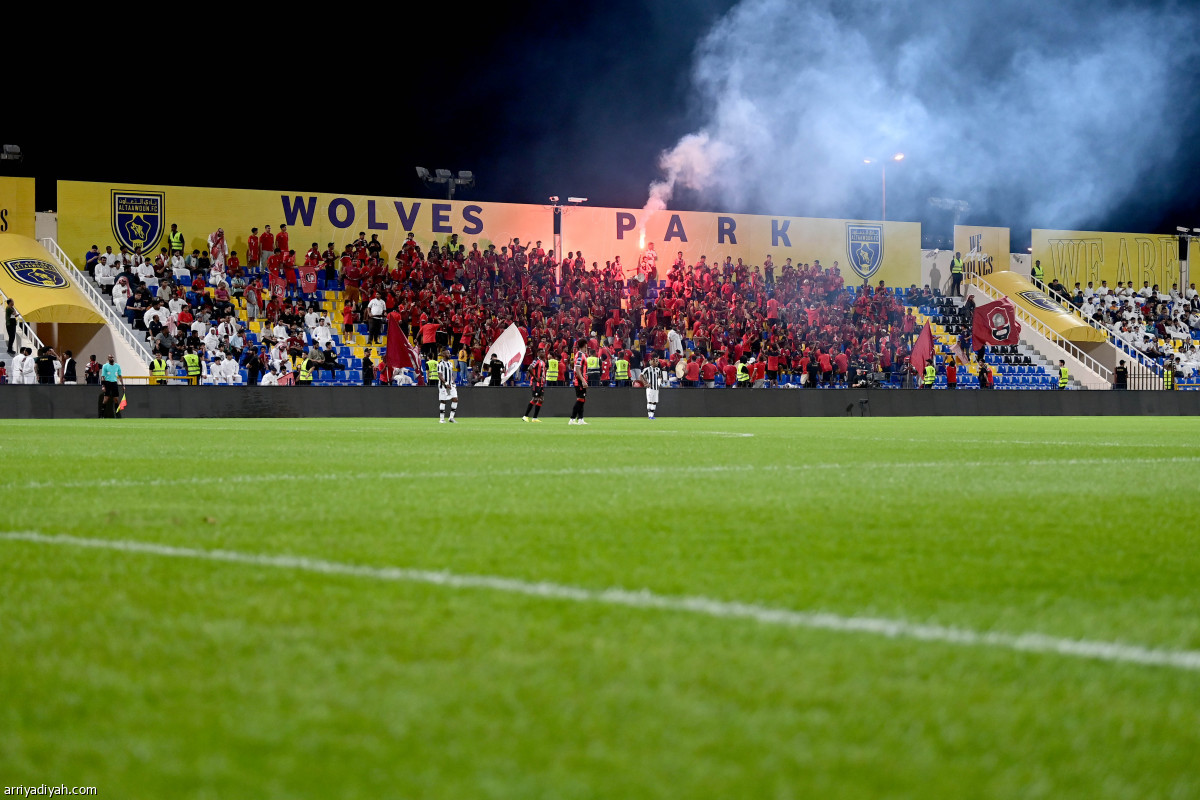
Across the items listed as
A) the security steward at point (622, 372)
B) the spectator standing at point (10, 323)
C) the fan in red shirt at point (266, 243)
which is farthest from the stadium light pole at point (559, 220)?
the spectator standing at point (10, 323)

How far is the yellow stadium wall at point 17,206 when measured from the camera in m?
40.0

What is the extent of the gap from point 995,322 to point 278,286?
24664 millimetres

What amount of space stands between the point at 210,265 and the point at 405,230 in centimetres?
757

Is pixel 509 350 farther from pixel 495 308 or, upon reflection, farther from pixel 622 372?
pixel 495 308

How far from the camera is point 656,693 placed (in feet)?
9.66

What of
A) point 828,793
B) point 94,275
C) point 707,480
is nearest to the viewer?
point 828,793

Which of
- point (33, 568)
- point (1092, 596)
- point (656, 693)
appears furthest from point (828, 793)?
point (33, 568)

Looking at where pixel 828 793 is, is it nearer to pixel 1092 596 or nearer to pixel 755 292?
pixel 1092 596

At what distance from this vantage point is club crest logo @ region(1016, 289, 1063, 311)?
51.8 metres

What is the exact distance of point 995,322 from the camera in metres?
46.4

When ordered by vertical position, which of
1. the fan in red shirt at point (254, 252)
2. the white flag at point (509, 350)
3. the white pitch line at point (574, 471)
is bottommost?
the white pitch line at point (574, 471)

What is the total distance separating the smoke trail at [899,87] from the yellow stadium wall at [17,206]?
24966 millimetres

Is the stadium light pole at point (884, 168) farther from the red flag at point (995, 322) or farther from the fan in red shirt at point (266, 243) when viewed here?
the fan in red shirt at point (266, 243)

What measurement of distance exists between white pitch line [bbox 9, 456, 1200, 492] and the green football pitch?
1.29m
